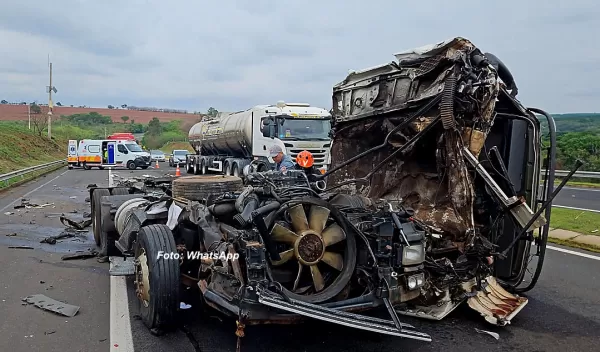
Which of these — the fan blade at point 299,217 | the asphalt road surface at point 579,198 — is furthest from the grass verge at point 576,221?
the fan blade at point 299,217

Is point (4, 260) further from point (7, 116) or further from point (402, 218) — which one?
point (7, 116)

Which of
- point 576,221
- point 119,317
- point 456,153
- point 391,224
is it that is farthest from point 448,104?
point 576,221

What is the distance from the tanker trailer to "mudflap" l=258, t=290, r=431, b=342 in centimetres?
1306

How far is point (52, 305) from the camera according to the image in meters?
5.25

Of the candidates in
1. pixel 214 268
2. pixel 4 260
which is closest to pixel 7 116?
pixel 4 260

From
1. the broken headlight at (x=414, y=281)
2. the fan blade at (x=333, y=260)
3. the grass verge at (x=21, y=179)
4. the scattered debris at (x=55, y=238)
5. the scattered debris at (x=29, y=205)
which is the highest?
the fan blade at (x=333, y=260)

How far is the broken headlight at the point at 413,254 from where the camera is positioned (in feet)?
13.8

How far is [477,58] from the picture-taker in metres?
4.51

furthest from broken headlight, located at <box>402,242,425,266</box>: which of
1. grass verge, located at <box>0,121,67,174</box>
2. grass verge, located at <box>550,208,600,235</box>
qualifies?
grass verge, located at <box>0,121,67,174</box>

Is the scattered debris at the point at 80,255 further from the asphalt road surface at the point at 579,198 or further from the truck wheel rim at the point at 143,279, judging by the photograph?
the asphalt road surface at the point at 579,198

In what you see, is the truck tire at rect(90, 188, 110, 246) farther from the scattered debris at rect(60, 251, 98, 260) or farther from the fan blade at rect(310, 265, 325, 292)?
the fan blade at rect(310, 265, 325, 292)

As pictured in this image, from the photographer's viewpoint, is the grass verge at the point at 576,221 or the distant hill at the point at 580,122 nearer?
the grass verge at the point at 576,221

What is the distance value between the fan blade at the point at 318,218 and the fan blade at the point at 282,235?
19 cm

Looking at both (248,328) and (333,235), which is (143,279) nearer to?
(248,328)
